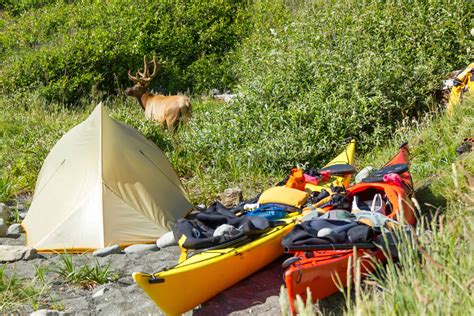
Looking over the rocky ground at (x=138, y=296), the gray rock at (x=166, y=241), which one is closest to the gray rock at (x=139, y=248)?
the gray rock at (x=166, y=241)

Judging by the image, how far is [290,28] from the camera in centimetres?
1248

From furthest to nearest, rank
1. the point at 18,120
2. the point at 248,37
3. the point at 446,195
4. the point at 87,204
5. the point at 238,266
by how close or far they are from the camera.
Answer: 1. the point at 248,37
2. the point at 18,120
3. the point at 87,204
4. the point at 446,195
5. the point at 238,266

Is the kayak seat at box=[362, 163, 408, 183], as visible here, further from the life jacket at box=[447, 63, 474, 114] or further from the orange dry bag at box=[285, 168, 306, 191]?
the life jacket at box=[447, 63, 474, 114]

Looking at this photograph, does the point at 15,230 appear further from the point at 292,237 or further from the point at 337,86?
the point at 337,86

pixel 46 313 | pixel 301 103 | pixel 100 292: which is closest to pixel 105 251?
pixel 100 292

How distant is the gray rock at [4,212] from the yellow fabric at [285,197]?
3.36m

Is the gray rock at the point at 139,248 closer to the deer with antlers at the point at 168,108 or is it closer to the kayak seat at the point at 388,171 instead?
the kayak seat at the point at 388,171

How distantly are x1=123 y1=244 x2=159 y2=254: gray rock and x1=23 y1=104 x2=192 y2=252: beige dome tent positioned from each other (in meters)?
0.14

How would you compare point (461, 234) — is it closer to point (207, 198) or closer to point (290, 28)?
point (207, 198)

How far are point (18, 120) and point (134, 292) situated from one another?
6810 mm

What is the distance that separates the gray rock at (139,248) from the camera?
7141 millimetres

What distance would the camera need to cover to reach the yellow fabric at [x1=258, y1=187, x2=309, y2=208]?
6.78 m

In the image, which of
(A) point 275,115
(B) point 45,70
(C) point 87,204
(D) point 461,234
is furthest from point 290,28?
(D) point 461,234

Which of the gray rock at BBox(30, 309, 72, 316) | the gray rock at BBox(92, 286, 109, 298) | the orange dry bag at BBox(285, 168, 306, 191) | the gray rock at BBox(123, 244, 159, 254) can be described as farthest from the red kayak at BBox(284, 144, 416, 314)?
the gray rock at BBox(123, 244, 159, 254)
